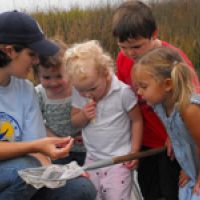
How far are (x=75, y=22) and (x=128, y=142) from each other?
13.9 ft

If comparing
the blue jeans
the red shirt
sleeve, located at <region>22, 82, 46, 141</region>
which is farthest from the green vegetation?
the blue jeans

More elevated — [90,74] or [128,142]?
[90,74]

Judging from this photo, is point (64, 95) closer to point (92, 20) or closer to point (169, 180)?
point (169, 180)

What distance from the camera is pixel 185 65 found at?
2477mm

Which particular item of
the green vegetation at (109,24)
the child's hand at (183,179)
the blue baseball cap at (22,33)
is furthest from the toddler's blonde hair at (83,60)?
the green vegetation at (109,24)

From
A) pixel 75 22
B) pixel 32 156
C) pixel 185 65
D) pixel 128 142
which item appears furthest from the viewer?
pixel 75 22

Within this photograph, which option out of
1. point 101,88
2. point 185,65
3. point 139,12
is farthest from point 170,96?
point 139,12

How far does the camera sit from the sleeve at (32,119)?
109 inches

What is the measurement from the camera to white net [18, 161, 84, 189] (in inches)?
94.3

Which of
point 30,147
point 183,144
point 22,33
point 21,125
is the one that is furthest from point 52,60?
point 183,144

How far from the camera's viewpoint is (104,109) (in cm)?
283

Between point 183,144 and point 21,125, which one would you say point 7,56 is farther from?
point 183,144

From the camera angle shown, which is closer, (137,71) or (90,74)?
(137,71)

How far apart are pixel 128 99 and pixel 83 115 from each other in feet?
0.84
